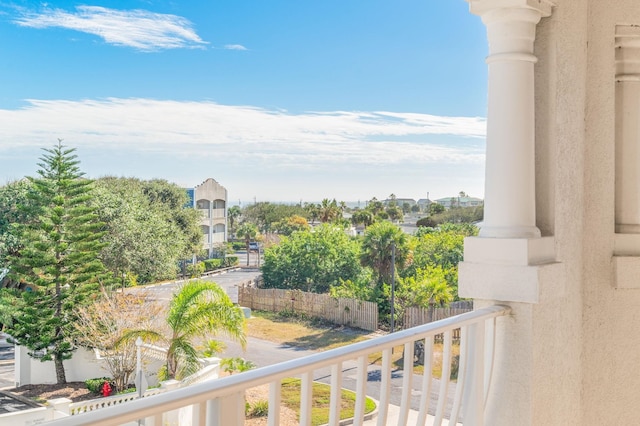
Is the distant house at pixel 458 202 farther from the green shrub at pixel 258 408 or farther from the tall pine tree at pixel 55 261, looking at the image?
the tall pine tree at pixel 55 261

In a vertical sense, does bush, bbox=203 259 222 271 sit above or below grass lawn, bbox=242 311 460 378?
above

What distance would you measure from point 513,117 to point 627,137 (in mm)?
450

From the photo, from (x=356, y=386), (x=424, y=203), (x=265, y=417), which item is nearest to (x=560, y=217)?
(x=356, y=386)

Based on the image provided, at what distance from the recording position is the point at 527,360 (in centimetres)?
127

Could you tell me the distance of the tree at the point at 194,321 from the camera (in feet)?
29.0

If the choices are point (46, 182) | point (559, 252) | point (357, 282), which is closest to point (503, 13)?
point (559, 252)

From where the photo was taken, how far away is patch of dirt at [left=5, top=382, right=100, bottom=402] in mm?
12711

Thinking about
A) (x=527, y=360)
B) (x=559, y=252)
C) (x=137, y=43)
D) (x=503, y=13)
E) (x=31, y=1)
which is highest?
(x=31, y=1)

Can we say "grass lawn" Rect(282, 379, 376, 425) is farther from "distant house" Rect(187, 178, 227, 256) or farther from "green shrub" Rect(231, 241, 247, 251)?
"distant house" Rect(187, 178, 227, 256)

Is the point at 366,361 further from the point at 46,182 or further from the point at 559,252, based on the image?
the point at 46,182

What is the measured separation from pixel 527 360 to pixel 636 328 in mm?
471

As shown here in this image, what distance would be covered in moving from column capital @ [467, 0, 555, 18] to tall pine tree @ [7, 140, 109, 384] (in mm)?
11645

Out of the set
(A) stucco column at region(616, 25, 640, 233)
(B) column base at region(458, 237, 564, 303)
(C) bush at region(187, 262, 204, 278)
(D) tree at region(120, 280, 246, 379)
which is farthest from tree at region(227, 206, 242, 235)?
(B) column base at region(458, 237, 564, 303)

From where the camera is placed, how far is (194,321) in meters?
8.90
